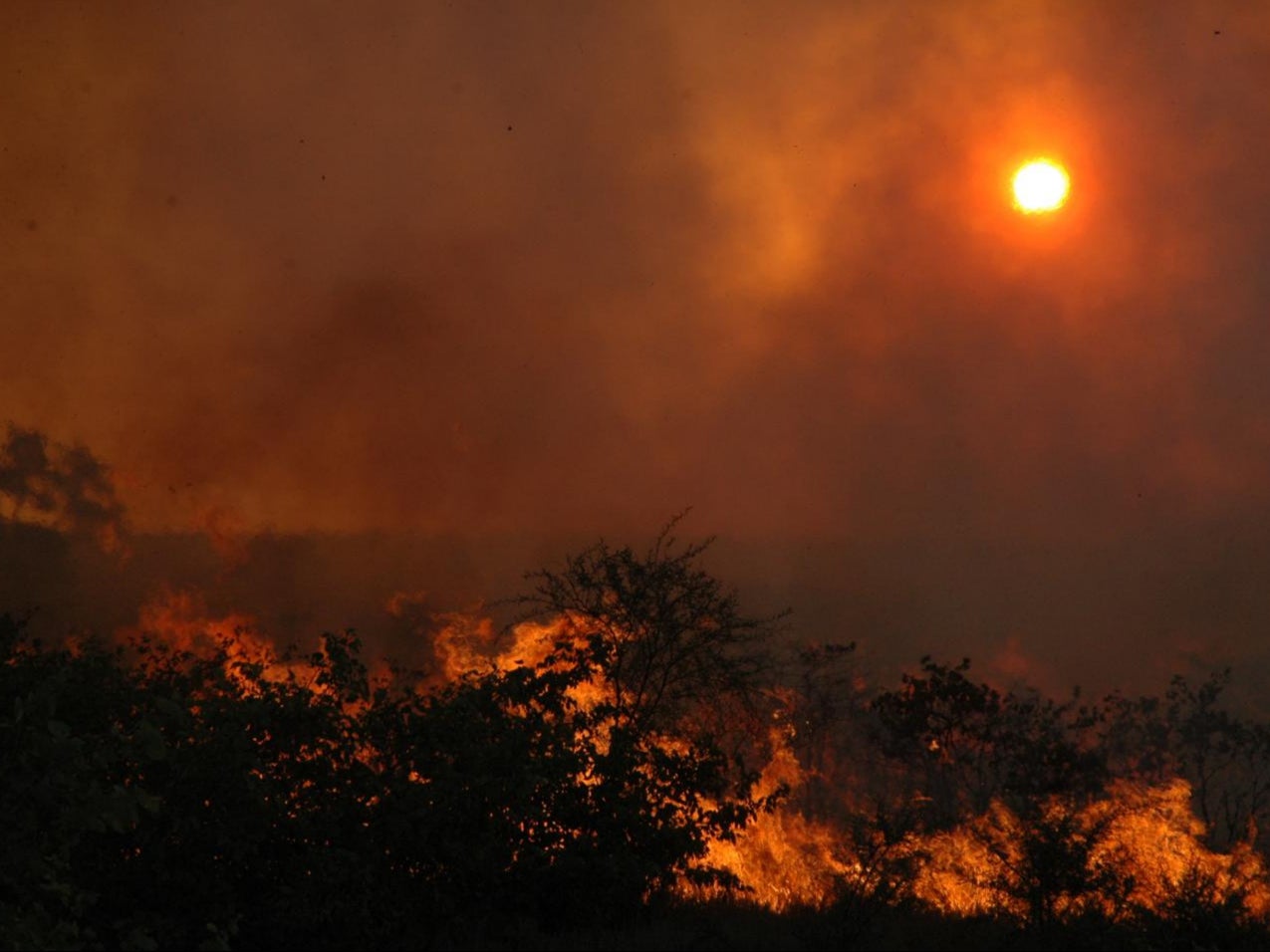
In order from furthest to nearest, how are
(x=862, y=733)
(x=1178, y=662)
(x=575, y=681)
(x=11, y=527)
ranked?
(x=1178, y=662) < (x=11, y=527) < (x=862, y=733) < (x=575, y=681)

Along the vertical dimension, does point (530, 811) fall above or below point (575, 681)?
below

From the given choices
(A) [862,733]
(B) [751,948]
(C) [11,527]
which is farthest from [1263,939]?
(C) [11,527]

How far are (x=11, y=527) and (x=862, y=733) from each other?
327 feet

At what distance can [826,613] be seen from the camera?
512ft

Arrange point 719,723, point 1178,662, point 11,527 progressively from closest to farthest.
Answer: point 719,723, point 11,527, point 1178,662

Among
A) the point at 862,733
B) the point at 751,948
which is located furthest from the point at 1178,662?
the point at 751,948

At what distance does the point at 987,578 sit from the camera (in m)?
185

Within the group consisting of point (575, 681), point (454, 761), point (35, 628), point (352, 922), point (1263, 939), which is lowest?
point (352, 922)

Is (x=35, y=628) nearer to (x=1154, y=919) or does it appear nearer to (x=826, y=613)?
(x=826, y=613)

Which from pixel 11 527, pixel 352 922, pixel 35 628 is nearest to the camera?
pixel 352 922

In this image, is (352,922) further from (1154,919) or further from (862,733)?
(862,733)

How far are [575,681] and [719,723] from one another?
581 centimetres

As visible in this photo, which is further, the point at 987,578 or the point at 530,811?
the point at 987,578

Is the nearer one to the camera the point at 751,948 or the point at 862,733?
the point at 751,948
